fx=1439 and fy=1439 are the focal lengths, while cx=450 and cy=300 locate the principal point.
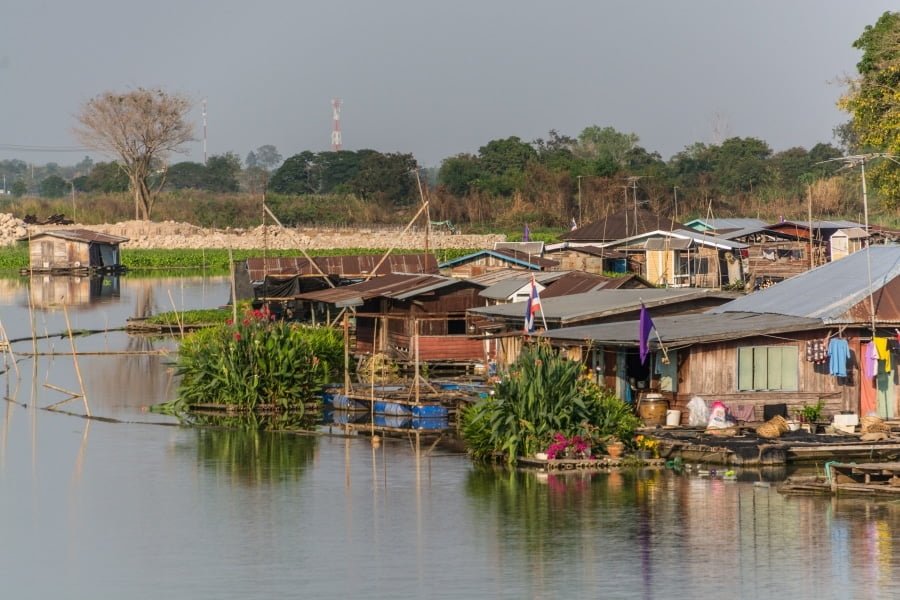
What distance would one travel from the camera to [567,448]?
25.4 m

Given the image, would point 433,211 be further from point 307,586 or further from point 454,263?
point 307,586

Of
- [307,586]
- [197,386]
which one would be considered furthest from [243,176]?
[307,586]

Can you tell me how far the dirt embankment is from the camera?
9569 cm

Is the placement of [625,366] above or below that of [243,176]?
below

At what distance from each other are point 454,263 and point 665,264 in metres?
10.5

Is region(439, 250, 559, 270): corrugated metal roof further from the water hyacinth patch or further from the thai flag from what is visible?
the thai flag

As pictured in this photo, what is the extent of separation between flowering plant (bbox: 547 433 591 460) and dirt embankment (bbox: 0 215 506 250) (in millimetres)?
66248

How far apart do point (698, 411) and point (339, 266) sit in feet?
88.5

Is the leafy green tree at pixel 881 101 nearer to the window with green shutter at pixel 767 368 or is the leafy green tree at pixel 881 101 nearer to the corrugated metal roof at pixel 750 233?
the corrugated metal roof at pixel 750 233

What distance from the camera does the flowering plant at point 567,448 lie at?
25.2 m

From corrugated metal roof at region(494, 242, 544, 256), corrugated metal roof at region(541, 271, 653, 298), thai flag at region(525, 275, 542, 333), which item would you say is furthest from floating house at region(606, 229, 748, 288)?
thai flag at region(525, 275, 542, 333)

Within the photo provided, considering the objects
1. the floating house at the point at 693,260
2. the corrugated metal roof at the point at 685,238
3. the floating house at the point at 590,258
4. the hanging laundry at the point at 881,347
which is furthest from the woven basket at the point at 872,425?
the floating house at the point at 590,258

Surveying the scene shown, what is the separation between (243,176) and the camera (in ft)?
643

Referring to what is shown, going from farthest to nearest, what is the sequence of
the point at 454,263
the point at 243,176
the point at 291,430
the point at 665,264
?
the point at 243,176, the point at 665,264, the point at 454,263, the point at 291,430
